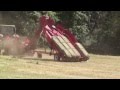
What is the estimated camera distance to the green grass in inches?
259

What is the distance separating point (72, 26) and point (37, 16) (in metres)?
1.34

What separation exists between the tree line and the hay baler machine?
88cm

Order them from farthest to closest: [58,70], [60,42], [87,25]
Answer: [87,25]
[60,42]
[58,70]

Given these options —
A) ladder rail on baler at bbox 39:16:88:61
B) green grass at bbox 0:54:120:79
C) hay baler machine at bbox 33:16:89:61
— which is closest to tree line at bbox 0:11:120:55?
hay baler machine at bbox 33:16:89:61

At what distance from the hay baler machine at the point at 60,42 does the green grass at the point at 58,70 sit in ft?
1.20

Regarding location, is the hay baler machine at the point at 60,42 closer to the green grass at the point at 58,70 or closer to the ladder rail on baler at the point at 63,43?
the ladder rail on baler at the point at 63,43

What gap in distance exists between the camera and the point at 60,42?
937 cm

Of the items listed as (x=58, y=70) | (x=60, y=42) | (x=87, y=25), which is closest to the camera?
(x=58, y=70)

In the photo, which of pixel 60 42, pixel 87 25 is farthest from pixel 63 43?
pixel 87 25

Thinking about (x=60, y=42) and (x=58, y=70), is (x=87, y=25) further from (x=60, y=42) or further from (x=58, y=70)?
(x=58, y=70)

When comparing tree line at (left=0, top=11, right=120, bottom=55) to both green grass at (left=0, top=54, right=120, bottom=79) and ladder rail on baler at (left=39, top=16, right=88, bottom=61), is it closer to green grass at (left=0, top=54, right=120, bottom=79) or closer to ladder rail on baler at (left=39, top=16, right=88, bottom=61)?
ladder rail on baler at (left=39, top=16, right=88, bottom=61)

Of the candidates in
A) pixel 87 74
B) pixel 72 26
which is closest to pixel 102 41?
pixel 72 26

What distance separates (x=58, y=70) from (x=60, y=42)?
80.1 inches
